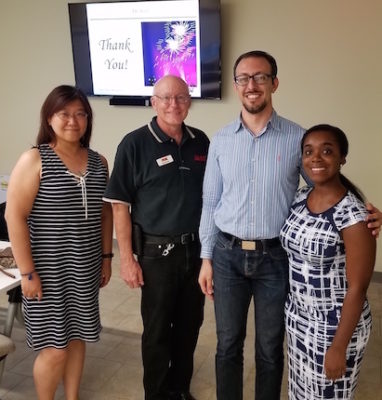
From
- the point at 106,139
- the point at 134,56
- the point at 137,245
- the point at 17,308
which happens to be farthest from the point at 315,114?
the point at 17,308

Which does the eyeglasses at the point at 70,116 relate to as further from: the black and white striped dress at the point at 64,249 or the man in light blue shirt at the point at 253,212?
the man in light blue shirt at the point at 253,212

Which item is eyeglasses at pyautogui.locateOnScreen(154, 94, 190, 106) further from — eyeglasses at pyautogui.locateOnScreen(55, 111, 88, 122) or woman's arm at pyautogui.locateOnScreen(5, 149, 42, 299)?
woman's arm at pyautogui.locateOnScreen(5, 149, 42, 299)

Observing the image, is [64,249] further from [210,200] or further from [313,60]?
[313,60]

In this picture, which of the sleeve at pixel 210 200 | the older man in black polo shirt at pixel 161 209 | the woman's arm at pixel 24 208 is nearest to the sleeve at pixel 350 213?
the sleeve at pixel 210 200

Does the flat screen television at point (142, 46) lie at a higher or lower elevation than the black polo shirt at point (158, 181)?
higher

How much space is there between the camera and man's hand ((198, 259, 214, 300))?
178 cm

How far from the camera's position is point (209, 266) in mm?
1775

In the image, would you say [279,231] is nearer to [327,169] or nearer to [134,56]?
[327,169]

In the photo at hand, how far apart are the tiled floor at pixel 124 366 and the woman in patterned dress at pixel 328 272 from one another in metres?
0.85

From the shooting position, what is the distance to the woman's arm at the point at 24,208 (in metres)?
1.64

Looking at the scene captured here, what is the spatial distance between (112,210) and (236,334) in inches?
28.7

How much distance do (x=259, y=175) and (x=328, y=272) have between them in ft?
1.39

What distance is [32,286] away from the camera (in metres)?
1.68

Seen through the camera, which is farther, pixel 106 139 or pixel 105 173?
pixel 106 139
